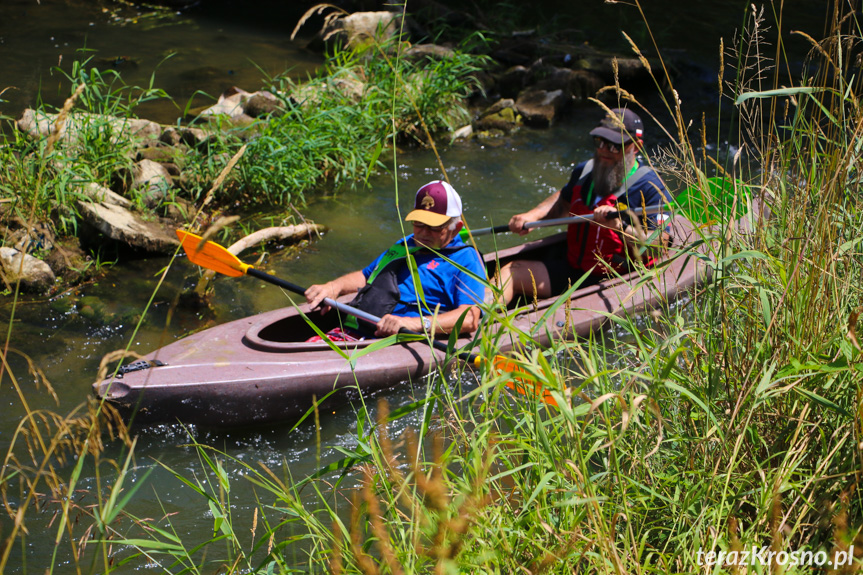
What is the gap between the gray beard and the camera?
4301mm

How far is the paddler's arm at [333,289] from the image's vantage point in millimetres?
3830

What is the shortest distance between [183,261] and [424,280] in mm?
2159

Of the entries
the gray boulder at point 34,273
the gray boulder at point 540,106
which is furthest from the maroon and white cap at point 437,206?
the gray boulder at point 540,106

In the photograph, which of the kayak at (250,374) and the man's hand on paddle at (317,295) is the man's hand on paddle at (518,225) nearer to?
the kayak at (250,374)

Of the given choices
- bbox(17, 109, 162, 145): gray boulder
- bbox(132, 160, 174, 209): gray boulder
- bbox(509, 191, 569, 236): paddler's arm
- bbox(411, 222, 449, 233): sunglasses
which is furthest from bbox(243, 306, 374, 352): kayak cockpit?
bbox(17, 109, 162, 145): gray boulder

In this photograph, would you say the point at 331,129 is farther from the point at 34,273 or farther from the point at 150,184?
the point at 34,273

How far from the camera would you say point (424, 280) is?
3793 mm

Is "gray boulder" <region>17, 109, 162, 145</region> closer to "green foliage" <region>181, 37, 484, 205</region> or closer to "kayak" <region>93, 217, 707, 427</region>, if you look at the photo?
"green foliage" <region>181, 37, 484, 205</region>

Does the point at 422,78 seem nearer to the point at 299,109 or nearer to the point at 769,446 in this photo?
the point at 299,109

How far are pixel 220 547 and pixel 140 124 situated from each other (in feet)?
14.4

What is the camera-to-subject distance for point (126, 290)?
477 centimetres

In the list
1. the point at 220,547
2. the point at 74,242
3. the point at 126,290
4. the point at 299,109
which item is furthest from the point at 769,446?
the point at 299,109

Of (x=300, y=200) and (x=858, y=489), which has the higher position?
(x=858, y=489)

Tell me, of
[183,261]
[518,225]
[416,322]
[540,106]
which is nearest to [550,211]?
[518,225]
